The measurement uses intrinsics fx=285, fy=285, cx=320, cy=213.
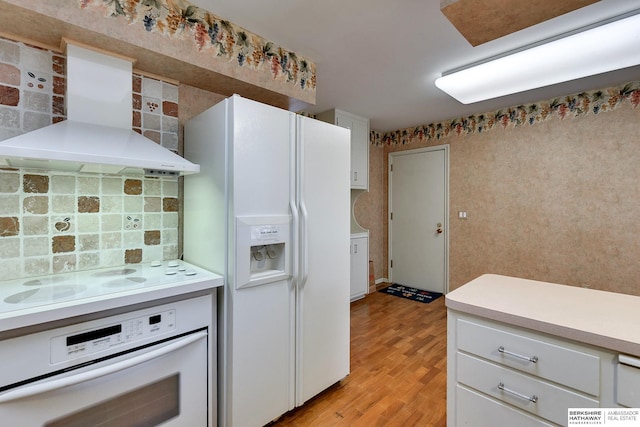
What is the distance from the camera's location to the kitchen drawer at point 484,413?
1.09 metres

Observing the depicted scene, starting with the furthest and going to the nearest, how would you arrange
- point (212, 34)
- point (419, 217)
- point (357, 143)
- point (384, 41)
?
point (419, 217), point (357, 143), point (384, 41), point (212, 34)

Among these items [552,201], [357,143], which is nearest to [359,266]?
[357,143]

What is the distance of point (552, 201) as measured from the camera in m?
3.15

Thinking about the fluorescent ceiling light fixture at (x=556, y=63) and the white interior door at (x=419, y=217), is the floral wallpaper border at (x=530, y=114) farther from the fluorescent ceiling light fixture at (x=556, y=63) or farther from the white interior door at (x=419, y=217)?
the fluorescent ceiling light fixture at (x=556, y=63)

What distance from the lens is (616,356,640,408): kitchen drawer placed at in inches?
33.9

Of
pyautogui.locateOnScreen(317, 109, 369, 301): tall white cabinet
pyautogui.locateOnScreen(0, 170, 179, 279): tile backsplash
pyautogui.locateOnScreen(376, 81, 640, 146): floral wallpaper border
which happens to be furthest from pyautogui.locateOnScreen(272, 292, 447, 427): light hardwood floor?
pyautogui.locateOnScreen(376, 81, 640, 146): floral wallpaper border

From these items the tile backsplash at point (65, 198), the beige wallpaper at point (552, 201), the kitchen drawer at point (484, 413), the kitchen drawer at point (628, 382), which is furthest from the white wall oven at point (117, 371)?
the beige wallpaper at point (552, 201)

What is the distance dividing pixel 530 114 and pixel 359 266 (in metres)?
2.73

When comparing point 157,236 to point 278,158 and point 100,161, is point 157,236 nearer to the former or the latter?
point 100,161

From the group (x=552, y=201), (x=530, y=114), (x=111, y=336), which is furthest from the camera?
(x=530, y=114)

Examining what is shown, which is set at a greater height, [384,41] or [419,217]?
[384,41]

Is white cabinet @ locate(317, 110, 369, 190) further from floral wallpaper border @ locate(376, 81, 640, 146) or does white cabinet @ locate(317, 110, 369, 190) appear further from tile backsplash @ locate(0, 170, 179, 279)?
tile backsplash @ locate(0, 170, 179, 279)

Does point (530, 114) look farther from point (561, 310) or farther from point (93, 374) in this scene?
point (93, 374)

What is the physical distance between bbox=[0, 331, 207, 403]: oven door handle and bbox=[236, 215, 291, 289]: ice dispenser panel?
14.0 inches
